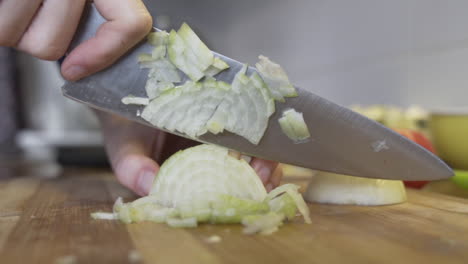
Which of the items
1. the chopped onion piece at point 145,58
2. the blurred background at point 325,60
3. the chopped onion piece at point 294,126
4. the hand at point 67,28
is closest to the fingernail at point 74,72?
the hand at point 67,28

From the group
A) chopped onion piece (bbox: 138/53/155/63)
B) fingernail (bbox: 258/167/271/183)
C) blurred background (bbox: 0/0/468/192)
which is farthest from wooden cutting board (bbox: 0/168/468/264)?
blurred background (bbox: 0/0/468/192)

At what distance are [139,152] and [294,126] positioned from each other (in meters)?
0.36

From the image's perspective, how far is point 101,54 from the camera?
88cm

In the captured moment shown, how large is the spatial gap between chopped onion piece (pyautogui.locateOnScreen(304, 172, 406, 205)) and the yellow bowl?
37 cm

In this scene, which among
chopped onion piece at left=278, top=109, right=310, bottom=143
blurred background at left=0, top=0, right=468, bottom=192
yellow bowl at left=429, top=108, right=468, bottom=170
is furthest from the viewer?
blurred background at left=0, top=0, right=468, bottom=192

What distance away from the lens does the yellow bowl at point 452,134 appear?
1.29 m

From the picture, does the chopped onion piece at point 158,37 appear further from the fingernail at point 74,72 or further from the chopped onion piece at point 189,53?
the fingernail at point 74,72

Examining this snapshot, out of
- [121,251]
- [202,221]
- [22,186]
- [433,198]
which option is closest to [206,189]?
[202,221]

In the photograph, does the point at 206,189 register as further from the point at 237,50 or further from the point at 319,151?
the point at 237,50

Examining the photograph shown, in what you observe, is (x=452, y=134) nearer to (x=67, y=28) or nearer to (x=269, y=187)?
(x=269, y=187)

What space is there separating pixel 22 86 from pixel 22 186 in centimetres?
262

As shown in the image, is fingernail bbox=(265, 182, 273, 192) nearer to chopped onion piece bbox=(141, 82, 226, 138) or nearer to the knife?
the knife

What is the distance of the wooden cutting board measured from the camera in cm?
65

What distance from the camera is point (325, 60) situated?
263 centimetres
